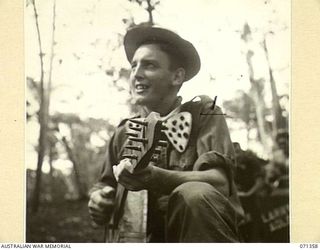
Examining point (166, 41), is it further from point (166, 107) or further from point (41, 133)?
point (41, 133)

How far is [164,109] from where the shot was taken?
1245mm

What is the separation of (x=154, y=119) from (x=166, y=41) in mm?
194

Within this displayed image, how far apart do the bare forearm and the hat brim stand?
0.23m

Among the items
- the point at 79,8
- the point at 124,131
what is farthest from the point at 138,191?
the point at 79,8

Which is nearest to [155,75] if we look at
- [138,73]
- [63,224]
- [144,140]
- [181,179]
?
[138,73]

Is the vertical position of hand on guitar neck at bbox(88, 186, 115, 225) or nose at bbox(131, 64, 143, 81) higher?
nose at bbox(131, 64, 143, 81)

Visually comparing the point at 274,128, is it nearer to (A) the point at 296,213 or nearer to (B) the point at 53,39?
(A) the point at 296,213

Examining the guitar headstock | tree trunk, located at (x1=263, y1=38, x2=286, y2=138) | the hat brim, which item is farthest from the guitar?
tree trunk, located at (x1=263, y1=38, x2=286, y2=138)

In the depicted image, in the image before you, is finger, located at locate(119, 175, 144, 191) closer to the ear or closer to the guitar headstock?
the guitar headstock

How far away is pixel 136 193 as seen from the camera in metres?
1.24

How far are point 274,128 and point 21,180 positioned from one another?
636 millimetres

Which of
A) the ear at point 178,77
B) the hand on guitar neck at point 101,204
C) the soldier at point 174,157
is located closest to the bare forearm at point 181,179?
the soldier at point 174,157

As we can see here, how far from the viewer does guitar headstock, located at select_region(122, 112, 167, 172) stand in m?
1.24

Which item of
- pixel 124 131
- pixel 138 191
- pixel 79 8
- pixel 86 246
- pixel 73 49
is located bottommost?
pixel 86 246
